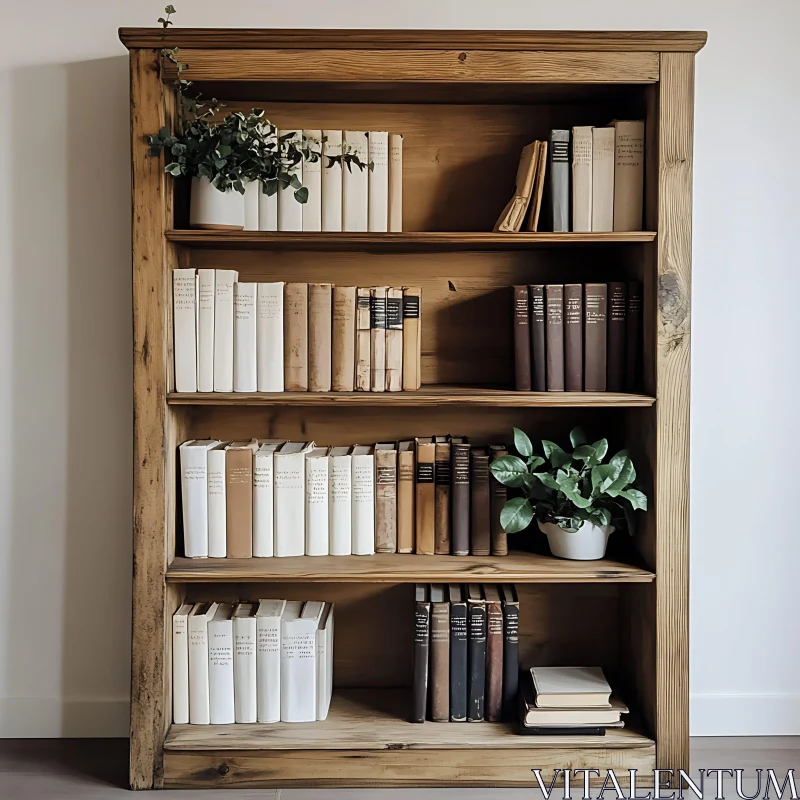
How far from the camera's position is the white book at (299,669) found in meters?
2.17

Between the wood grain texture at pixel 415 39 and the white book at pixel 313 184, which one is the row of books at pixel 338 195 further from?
the wood grain texture at pixel 415 39

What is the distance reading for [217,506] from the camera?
2.17 m

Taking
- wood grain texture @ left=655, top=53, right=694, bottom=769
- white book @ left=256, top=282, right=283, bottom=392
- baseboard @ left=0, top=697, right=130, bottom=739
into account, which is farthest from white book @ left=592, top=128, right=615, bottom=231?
baseboard @ left=0, top=697, right=130, bottom=739

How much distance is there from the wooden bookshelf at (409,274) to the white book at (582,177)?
86 millimetres

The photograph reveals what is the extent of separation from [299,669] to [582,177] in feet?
4.67

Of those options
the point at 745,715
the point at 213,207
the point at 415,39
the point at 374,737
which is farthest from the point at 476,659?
the point at 415,39

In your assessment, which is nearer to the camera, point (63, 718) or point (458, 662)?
point (458, 662)

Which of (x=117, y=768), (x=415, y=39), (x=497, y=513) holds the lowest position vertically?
Answer: (x=117, y=768)

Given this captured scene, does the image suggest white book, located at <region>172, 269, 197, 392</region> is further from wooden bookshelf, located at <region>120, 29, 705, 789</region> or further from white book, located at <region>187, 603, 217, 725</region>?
white book, located at <region>187, 603, 217, 725</region>

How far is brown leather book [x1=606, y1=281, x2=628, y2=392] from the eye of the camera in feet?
7.06

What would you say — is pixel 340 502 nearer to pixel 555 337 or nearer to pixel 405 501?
pixel 405 501

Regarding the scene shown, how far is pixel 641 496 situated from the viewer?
82.8 inches

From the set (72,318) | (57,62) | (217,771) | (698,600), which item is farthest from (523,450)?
(57,62)

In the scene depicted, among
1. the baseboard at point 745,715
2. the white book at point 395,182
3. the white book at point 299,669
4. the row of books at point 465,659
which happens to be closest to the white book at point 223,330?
the white book at point 395,182
